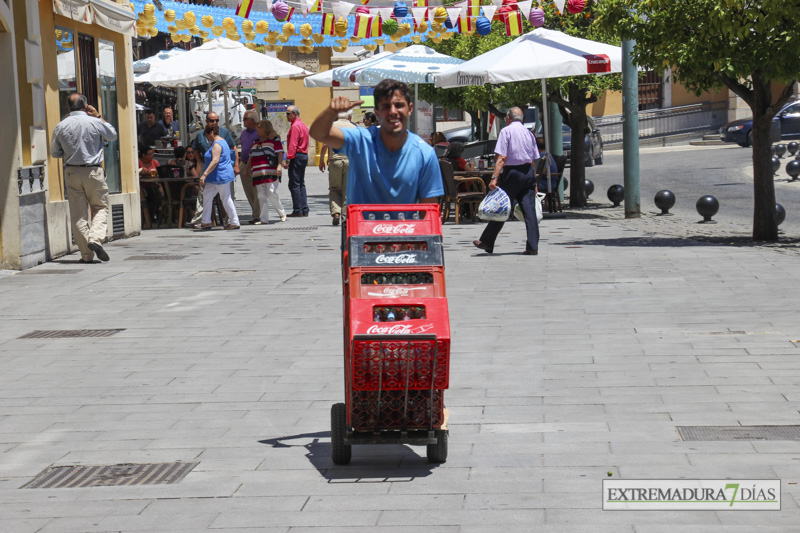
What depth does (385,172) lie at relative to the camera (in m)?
5.35

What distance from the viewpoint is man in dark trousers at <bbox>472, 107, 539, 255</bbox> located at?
527 inches

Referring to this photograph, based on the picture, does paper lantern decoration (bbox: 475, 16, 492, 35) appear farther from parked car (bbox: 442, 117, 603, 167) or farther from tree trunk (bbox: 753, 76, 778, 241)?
parked car (bbox: 442, 117, 603, 167)

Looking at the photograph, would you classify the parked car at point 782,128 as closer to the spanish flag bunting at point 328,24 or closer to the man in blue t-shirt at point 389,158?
the spanish flag bunting at point 328,24

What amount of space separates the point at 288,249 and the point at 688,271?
210 inches

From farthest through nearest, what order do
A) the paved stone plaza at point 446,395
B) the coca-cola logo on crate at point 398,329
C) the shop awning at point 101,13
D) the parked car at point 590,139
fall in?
the parked car at point 590,139 < the shop awning at point 101,13 < the coca-cola logo on crate at point 398,329 < the paved stone plaza at point 446,395

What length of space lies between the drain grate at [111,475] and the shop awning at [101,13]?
9.81 metres

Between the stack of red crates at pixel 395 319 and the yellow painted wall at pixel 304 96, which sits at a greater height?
the yellow painted wall at pixel 304 96

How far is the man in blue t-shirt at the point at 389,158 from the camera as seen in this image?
17.3ft

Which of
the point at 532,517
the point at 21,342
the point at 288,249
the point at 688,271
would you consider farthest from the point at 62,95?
the point at 532,517

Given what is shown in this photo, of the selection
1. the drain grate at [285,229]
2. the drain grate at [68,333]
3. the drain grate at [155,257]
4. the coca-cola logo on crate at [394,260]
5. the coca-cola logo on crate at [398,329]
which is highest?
the coca-cola logo on crate at [394,260]

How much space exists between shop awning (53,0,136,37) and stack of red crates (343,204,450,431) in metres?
10.0

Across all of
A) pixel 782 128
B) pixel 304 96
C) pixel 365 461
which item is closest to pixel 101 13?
pixel 365 461

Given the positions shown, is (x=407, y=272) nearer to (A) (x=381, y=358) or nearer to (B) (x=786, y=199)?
(A) (x=381, y=358)

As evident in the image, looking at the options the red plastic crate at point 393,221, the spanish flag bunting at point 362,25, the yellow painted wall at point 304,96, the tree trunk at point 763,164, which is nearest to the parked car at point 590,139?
the yellow painted wall at point 304,96
